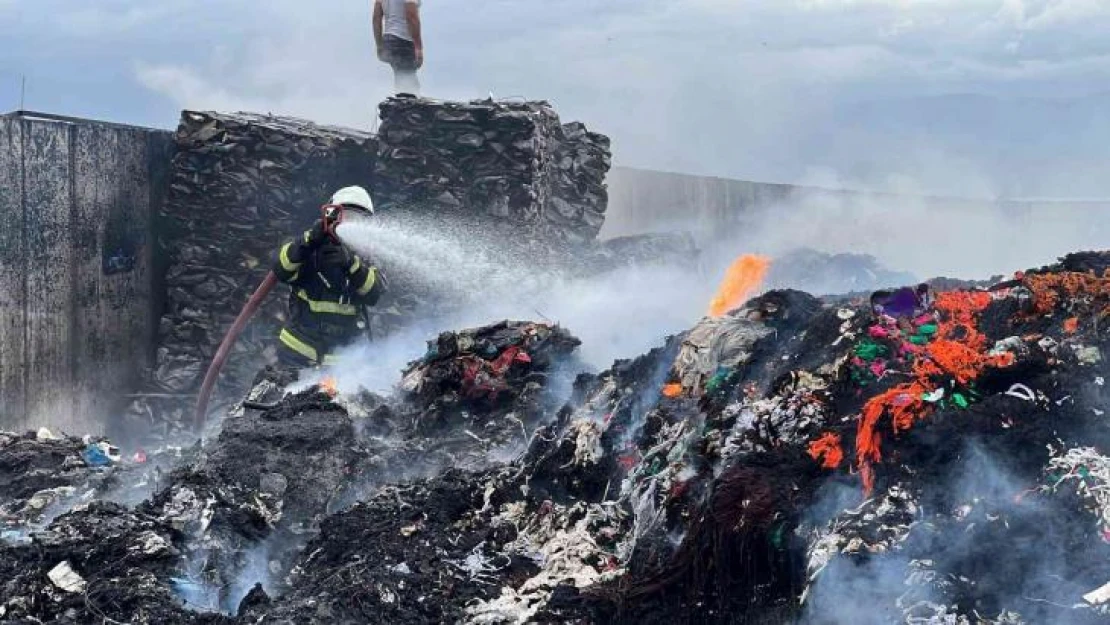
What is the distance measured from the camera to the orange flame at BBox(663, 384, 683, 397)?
5.54 meters

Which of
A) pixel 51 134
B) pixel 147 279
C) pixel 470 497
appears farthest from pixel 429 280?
pixel 470 497

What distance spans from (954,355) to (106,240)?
7.74 meters

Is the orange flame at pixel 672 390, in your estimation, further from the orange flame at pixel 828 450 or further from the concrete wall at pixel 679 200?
the concrete wall at pixel 679 200

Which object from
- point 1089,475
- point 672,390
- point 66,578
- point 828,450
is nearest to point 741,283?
point 672,390

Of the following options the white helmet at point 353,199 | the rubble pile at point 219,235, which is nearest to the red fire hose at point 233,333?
the white helmet at point 353,199

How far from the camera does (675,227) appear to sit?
1823 centimetres

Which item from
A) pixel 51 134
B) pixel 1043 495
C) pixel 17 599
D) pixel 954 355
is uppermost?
pixel 51 134

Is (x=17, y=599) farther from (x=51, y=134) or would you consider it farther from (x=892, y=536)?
(x=51, y=134)

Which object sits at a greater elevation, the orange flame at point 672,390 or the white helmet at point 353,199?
the white helmet at point 353,199

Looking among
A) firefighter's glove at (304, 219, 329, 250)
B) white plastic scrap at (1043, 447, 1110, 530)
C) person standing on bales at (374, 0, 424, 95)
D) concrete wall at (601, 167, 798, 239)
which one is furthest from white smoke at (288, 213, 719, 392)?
concrete wall at (601, 167, 798, 239)

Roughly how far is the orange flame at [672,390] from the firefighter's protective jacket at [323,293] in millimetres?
3643

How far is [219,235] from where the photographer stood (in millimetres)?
10352

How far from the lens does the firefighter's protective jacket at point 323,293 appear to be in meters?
8.34

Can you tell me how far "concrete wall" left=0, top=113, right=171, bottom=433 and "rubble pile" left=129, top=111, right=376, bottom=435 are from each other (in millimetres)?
232
